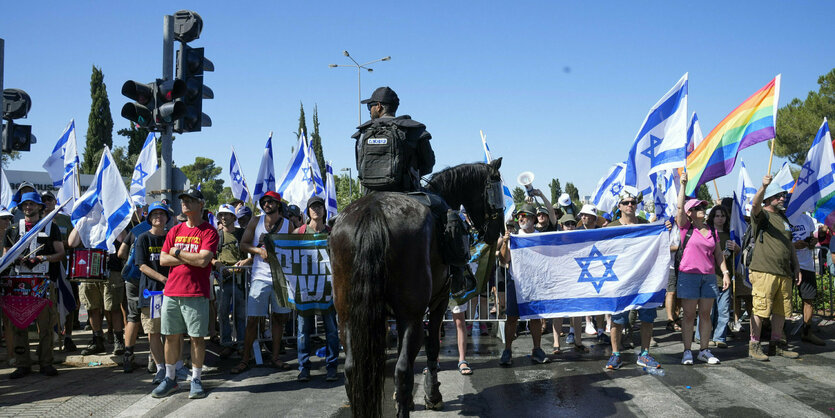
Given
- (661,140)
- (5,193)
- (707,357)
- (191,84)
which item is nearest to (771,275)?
(707,357)

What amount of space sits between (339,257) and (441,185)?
181cm

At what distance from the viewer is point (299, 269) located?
771 cm

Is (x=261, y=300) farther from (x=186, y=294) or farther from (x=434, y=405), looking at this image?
(x=434, y=405)

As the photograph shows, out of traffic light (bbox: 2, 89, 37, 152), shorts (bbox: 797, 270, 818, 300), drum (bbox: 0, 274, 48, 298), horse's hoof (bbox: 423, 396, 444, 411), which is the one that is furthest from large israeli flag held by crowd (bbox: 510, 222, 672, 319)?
traffic light (bbox: 2, 89, 37, 152)

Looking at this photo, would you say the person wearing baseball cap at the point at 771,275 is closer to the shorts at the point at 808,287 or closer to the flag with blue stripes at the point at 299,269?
the shorts at the point at 808,287

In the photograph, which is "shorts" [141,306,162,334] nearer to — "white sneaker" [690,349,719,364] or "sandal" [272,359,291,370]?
"sandal" [272,359,291,370]

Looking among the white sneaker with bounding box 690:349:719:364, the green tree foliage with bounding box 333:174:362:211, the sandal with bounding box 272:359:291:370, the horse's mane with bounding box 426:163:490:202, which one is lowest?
the white sneaker with bounding box 690:349:719:364

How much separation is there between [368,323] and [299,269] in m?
3.58

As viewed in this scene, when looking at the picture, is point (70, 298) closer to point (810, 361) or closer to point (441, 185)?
point (441, 185)

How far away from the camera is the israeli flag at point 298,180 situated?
13873 millimetres

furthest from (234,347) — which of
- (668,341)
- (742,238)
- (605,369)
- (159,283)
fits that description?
(742,238)

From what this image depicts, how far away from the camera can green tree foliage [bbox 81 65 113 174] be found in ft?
169

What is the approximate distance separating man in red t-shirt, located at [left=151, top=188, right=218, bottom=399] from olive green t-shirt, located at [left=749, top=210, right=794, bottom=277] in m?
7.07

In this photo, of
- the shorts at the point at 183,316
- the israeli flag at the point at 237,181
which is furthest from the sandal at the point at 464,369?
the israeli flag at the point at 237,181
